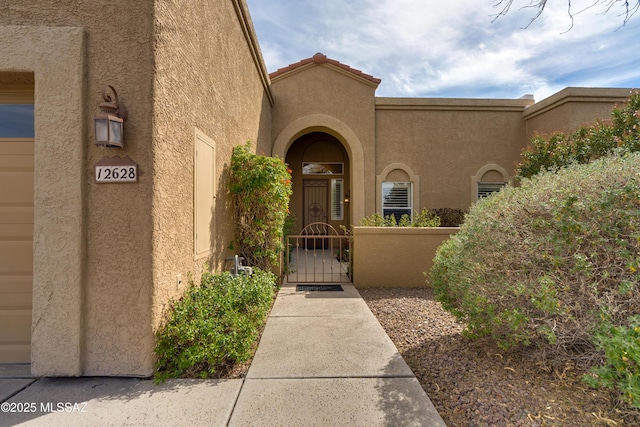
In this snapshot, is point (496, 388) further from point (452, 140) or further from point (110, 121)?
point (452, 140)

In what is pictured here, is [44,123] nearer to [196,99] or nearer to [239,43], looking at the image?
[196,99]

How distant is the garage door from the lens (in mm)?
3150

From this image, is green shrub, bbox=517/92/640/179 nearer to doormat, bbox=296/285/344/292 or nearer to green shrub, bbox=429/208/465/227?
green shrub, bbox=429/208/465/227

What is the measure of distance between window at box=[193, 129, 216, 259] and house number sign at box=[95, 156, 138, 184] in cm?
90

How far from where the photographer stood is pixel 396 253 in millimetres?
6410

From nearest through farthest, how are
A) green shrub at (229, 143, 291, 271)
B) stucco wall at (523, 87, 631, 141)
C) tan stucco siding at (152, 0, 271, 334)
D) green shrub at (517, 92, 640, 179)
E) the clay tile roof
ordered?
tan stucco siding at (152, 0, 271, 334), green shrub at (229, 143, 291, 271), green shrub at (517, 92, 640, 179), stucco wall at (523, 87, 631, 141), the clay tile roof

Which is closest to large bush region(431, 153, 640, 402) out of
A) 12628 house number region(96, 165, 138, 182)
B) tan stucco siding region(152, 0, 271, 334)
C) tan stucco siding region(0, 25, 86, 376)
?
tan stucco siding region(152, 0, 271, 334)

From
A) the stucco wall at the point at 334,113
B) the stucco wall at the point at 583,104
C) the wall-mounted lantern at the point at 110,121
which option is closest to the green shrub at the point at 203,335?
the wall-mounted lantern at the point at 110,121

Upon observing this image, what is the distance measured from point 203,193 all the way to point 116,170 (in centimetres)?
124

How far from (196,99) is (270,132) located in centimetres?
589

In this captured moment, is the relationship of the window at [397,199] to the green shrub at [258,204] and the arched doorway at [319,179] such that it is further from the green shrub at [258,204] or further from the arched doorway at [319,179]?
the green shrub at [258,204]

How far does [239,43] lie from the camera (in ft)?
18.4

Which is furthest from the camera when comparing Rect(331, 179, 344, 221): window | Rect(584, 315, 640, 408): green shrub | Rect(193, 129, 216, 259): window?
Rect(331, 179, 344, 221): window

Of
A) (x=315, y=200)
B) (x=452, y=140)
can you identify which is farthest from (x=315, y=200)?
(x=452, y=140)
